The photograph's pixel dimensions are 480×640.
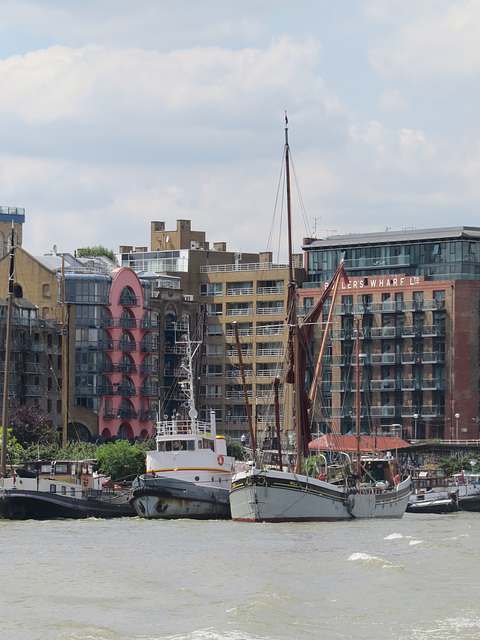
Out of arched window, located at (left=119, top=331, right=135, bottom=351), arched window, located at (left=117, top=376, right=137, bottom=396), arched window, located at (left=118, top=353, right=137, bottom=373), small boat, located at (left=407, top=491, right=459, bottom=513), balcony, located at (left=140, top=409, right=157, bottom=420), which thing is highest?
arched window, located at (left=119, top=331, right=135, bottom=351)

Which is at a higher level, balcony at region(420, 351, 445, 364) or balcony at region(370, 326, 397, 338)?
balcony at region(370, 326, 397, 338)

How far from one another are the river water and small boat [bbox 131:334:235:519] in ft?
44.1

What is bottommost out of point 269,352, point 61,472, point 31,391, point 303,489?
point 303,489

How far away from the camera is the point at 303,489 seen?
98062 millimetres

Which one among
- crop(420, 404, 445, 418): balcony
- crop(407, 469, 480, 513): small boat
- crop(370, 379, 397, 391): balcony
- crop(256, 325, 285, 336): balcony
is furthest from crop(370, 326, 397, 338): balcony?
crop(407, 469, 480, 513): small boat

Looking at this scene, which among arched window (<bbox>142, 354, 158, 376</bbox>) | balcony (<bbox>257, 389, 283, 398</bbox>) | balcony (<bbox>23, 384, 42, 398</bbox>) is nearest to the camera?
balcony (<bbox>23, 384, 42, 398</bbox>)

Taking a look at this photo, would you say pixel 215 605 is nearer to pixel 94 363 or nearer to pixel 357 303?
pixel 94 363

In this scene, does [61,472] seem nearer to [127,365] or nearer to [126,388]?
[126,388]

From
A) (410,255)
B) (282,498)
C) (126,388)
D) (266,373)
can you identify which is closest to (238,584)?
(282,498)

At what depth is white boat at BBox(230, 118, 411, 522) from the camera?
97250 mm

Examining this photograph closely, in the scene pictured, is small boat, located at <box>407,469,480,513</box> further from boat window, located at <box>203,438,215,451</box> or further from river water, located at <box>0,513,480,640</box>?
river water, located at <box>0,513,480,640</box>

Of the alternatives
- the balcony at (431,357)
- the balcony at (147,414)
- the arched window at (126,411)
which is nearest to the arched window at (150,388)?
the balcony at (147,414)

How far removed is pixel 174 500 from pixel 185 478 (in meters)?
2.65

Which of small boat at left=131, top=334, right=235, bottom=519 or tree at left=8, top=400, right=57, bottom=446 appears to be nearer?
small boat at left=131, top=334, right=235, bottom=519
